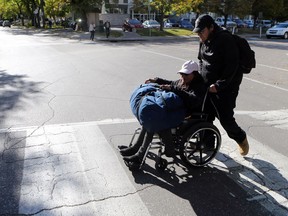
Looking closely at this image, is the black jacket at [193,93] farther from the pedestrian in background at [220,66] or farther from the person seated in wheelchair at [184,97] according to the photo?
the pedestrian in background at [220,66]

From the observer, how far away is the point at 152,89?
381 cm

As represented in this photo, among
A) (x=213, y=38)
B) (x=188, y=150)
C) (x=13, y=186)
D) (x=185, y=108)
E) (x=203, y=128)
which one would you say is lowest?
(x=13, y=186)

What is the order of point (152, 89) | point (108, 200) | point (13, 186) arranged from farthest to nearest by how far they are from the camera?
1. point (152, 89)
2. point (13, 186)
3. point (108, 200)

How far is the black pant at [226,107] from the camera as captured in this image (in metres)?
3.90

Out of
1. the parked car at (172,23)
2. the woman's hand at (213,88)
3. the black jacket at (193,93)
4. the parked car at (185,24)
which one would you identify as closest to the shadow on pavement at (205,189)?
the black jacket at (193,93)

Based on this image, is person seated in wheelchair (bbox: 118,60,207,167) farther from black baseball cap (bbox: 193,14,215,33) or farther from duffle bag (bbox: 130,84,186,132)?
black baseball cap (bbox: 193,14,215,33)

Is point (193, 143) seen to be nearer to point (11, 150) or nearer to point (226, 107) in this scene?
point (226, 107)

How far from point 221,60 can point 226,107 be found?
61 centimetres

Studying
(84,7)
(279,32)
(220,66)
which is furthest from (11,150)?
(84,7)

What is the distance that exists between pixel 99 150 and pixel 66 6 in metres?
37.1

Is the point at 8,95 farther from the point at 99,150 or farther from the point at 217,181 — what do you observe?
the point at 217,181

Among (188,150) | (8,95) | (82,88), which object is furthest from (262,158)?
(8,95)

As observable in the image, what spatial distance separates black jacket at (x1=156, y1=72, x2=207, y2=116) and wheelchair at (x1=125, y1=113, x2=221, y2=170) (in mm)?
175

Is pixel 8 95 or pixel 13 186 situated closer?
pixel 13 186
